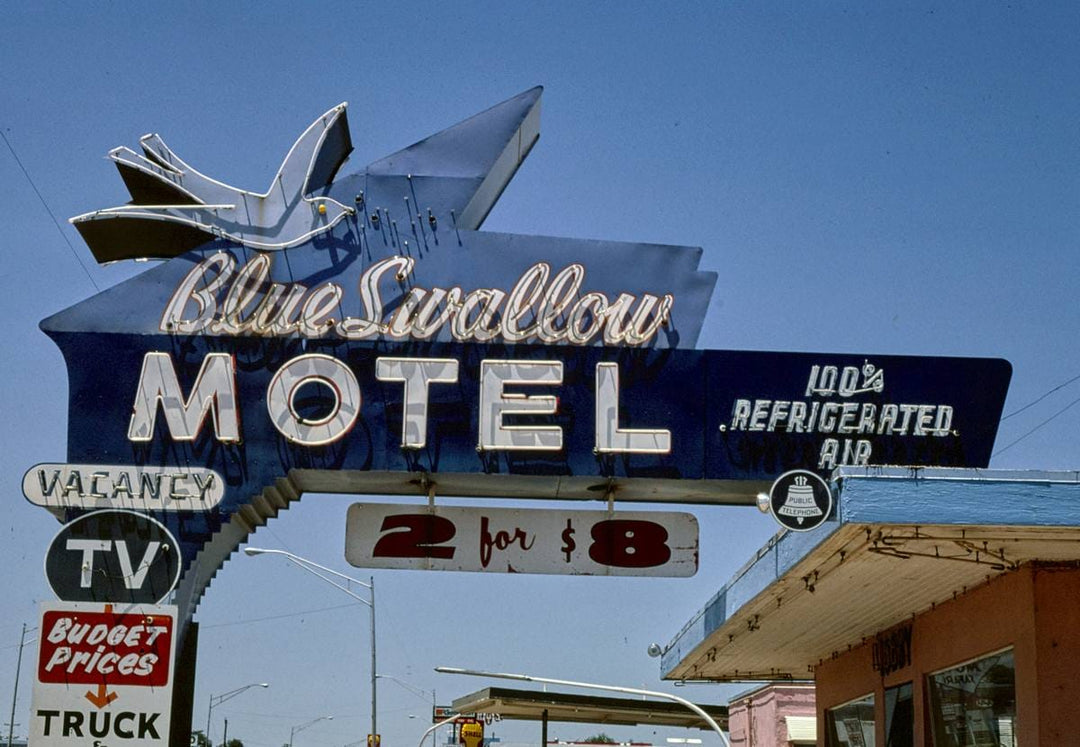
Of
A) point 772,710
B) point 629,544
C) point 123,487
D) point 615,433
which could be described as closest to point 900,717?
point 629,544

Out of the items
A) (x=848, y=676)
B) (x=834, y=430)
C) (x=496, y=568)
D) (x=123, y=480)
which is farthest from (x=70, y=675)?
(x=848, y=676)

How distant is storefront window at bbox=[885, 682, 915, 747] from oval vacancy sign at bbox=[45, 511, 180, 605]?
10844 mm

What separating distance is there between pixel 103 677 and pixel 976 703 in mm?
11002

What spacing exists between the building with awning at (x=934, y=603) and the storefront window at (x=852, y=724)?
106 millimetres

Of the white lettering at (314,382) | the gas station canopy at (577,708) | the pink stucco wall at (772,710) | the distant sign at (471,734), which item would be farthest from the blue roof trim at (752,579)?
the distant sign at (471,734)

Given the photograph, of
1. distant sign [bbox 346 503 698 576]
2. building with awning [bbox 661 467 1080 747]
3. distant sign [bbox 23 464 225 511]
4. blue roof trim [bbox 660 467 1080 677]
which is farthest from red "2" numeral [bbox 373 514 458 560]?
blue roof trim [bbox 660 467 1080 677]

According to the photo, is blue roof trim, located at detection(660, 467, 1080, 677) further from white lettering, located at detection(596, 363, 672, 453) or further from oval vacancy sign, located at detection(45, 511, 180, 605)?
oval vacancy sign, located at detection(45, 511, 180, 605)

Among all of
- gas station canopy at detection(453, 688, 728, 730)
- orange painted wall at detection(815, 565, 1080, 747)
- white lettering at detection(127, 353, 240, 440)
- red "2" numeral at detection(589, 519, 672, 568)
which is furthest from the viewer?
gas station canopy at detection(453, 688, 728, 730)

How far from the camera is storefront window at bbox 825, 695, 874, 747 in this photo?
86.9 ft

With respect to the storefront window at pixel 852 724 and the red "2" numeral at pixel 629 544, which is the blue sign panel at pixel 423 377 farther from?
the storefront window at pixel 852 724

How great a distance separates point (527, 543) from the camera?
21203 mm

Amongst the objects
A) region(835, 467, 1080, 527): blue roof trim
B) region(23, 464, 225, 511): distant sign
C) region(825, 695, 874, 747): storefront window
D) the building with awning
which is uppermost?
region(23, 464, 225, 511): distant sign

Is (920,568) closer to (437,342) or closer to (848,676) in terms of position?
(437,342)

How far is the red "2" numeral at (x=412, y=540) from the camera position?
2117 cm
